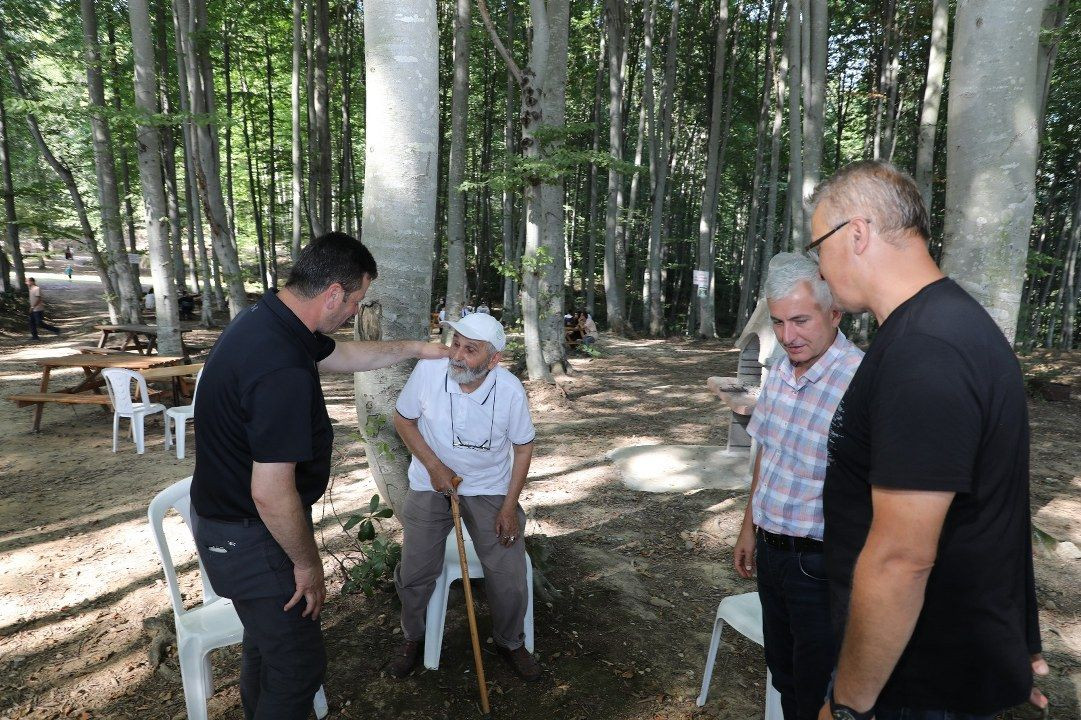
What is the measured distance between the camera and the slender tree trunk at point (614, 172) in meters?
14.8

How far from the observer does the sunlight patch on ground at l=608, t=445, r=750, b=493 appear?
5.83 m

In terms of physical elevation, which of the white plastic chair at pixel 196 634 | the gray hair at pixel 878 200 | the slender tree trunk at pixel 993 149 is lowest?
the white plastic chair at pixel 196 634

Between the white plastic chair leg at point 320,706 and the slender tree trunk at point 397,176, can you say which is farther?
the slender tree trunk at point 397,176

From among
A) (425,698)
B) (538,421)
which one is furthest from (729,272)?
(425,698)

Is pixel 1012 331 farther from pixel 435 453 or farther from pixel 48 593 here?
pixel 48 593

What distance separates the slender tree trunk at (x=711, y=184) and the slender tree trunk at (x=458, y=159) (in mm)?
8000

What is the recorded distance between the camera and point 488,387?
9.43 feet

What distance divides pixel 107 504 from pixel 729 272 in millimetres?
33035

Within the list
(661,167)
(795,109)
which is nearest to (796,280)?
(795,109)

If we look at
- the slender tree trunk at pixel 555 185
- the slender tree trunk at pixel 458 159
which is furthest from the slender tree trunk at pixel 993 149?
the slender tree trunk at pixel 458 159

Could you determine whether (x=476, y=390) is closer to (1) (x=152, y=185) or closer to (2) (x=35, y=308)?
(1) (x=152, y=185)

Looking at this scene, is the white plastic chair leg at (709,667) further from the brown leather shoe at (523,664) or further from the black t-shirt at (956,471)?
the black t-shirt at (956,471)

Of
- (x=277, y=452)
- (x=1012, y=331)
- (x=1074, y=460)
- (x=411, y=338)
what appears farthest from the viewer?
(x=1074, y=460)

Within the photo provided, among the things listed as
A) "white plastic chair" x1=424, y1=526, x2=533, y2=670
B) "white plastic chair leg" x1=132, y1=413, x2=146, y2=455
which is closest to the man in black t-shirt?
"white plastic chair" x1=424, y1=526, x2=533, y2=670
